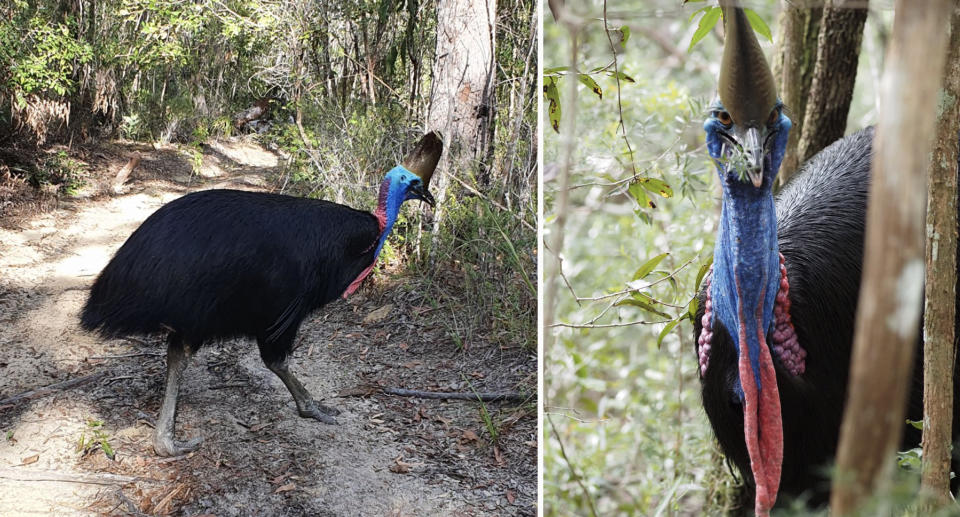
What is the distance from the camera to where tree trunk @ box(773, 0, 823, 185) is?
2.26 meters

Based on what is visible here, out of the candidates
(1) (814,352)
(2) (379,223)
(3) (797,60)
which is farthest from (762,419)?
(2) (379,223)

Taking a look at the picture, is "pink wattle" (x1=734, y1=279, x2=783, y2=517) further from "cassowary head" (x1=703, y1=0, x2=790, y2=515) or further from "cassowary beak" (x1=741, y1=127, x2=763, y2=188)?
"cassowary beak" (x1=741, y1=127, x2=763, y2=188)

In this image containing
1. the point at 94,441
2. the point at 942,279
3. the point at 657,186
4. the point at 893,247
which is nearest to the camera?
the point at 893,247

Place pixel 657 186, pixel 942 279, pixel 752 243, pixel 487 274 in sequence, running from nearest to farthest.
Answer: pixel 942 279, pixel 752 243, pixel 657 186, pixel 487 274

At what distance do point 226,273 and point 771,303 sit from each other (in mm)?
1420

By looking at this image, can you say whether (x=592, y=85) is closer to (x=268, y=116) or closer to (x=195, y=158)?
(x=195, y=158)

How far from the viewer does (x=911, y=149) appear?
11.8 inches

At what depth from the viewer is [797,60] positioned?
2.28 meters

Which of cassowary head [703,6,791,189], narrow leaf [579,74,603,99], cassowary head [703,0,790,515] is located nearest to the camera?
cassowary head [703,6,791,189]

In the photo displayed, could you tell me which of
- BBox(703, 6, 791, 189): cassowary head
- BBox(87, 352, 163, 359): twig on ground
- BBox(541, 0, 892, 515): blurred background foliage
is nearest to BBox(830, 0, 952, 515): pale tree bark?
BBox(703, 6, 791, 189): cassowary head

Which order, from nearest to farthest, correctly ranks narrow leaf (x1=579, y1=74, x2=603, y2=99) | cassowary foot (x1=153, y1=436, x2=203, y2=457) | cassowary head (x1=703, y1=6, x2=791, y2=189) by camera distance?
cassowary head (x1=703, y1=6, x2=791, y2=189) → narrow leaf (x1=579, y1=74, x2=603, y2=99) → cassowary foot (x1=153, y1=436, x2=203, y2=457)

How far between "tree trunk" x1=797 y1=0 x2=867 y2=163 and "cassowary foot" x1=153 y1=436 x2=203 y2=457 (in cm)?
178

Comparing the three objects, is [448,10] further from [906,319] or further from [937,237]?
[906,319]

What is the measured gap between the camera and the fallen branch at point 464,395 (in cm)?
256
